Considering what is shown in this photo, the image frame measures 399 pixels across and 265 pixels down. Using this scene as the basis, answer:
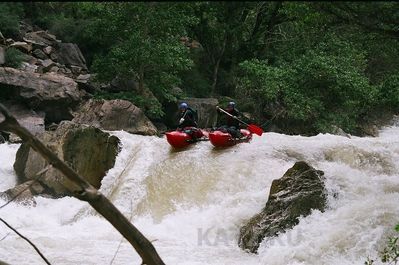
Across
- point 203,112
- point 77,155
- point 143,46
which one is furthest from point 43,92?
point 77,155

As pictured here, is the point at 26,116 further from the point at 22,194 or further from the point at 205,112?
the point at 205,112

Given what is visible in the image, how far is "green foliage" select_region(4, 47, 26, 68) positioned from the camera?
15.5 metres

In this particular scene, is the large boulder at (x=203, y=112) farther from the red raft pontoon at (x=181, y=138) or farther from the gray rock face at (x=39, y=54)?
the red raft pontoon at (x=181, y=138)

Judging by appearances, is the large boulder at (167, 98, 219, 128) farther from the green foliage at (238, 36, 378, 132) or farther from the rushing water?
the rushing water

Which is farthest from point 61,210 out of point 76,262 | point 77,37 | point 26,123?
point 77,37

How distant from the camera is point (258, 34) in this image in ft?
68.3

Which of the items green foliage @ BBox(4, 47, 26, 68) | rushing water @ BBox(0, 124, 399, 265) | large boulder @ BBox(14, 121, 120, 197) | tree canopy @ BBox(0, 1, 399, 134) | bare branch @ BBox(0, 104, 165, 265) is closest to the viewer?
bare branch @ BBox(0, 104, 165, 265)

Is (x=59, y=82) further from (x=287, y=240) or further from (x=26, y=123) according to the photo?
(x=287, y=240)

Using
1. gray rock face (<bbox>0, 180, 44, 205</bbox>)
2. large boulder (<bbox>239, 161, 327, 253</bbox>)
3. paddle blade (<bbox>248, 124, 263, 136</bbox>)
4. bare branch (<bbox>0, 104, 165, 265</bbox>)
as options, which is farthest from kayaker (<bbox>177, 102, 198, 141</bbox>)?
bare branch (<bbox>0, 104, 165, 265</bbox>)

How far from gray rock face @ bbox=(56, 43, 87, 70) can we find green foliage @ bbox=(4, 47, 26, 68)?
9.17ft

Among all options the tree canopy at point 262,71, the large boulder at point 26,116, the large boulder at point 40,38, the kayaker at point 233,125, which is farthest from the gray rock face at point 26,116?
the kayaker at point 233,125

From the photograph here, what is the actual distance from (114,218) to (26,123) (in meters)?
12.4

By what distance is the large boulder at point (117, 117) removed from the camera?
540 inches

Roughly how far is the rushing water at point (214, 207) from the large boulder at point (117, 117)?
2255 millimetres
